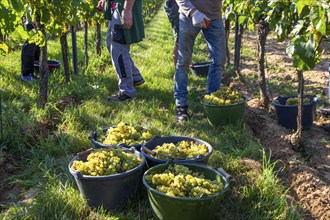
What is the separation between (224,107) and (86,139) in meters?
1.33

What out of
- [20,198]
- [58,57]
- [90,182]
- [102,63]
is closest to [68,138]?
[20,198]

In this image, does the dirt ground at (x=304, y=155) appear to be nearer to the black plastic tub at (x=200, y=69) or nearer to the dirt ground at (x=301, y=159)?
the dirt ground at (x=301, y=159)

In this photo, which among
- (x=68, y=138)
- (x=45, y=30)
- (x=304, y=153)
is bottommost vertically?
(x=304, y=153)

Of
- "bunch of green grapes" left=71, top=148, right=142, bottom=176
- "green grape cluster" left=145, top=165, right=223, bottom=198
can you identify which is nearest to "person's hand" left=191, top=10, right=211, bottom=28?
"bunch of green grapes" left=71, top=148, right=142, bottom=176

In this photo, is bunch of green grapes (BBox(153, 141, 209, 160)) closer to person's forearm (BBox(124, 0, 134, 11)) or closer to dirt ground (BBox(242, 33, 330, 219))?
dirt ground (BBox(242, 33, 330, 219))

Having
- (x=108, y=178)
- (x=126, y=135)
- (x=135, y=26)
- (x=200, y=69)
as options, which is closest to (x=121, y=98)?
(x=135, y=26)

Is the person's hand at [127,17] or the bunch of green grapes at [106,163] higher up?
the person's hand at [127,17]

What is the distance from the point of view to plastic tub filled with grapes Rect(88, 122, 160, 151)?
9.61ft

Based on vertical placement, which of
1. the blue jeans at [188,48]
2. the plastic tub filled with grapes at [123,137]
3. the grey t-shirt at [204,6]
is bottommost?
the plastic tub filled with grapes at [123,137]

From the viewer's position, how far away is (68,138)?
11.4 ft

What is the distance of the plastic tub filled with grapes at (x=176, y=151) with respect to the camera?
266 cm

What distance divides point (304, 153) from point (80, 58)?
499cm

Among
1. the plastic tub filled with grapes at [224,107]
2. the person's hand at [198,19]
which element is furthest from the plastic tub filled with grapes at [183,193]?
the person's hand at [198,19]

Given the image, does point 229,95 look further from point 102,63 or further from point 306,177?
point 102,63
